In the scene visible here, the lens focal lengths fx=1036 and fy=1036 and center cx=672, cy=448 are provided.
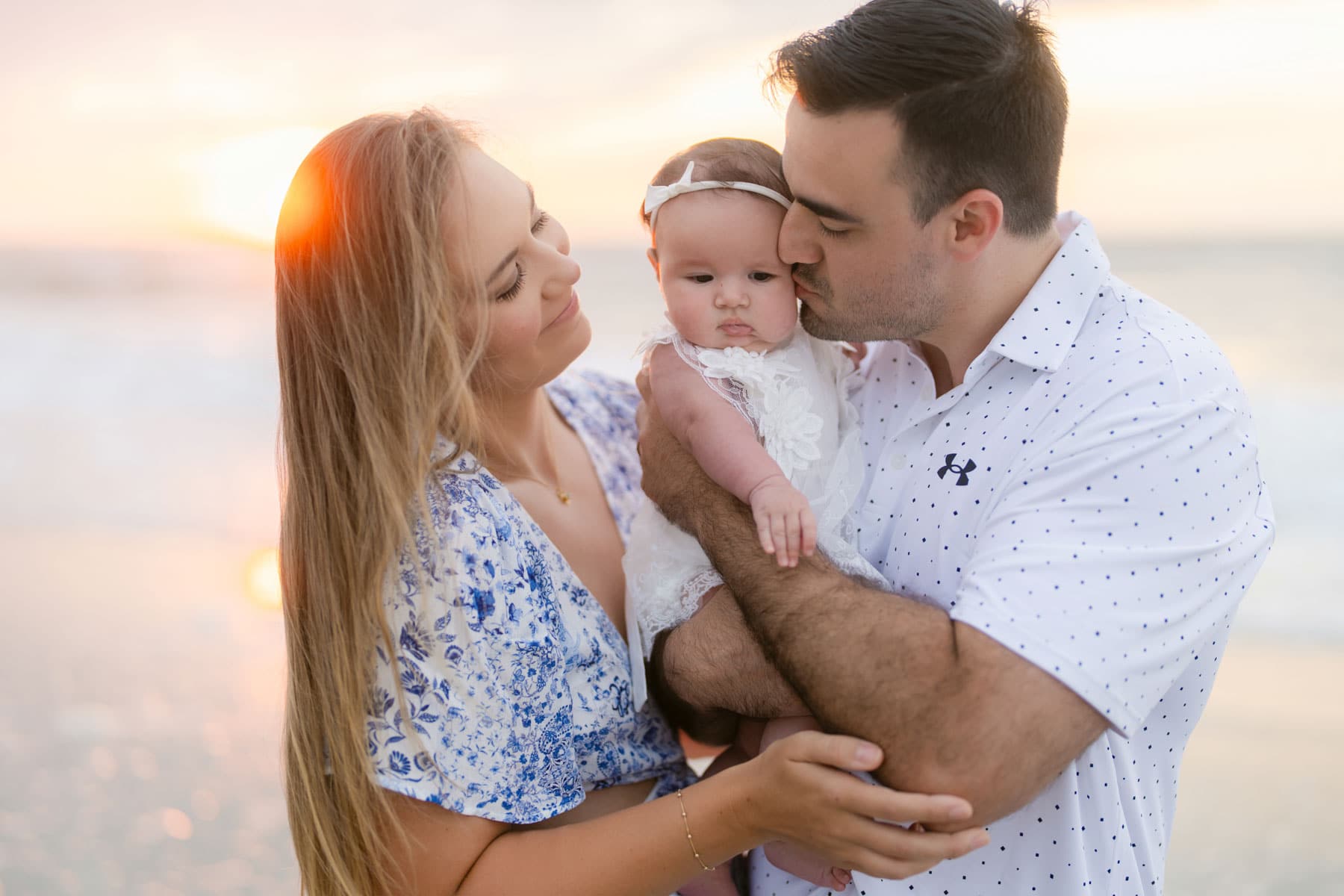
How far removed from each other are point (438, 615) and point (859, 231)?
1.34 m

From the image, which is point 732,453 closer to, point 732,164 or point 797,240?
point 797,240

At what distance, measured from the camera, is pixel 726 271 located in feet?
8.91

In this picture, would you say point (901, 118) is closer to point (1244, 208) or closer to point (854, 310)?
point (854, 310)

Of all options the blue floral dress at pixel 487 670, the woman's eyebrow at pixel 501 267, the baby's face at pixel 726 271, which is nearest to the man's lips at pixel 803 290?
the baby's face at pixel 726 271

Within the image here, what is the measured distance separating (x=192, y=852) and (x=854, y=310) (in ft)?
12.3

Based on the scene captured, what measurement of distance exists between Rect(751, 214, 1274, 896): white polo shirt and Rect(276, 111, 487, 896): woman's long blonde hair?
1.07 meters

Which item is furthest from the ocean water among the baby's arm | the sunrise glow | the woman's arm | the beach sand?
the woman's arm

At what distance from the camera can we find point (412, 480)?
226cm

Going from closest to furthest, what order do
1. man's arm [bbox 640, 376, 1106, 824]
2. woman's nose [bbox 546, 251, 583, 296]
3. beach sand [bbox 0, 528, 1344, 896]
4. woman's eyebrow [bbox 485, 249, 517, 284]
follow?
man's arm [bbox 640, 376, 1106, 824] < woman's eyebrow [bbox 485, 249, 517, 284] < woman's nose [bbox 546, 251, 583, 296] < beach sand [bbox 0, 528, 1344, 896]

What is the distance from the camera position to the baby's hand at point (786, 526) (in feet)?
7.46

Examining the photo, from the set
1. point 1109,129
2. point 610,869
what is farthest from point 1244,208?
point 610,869

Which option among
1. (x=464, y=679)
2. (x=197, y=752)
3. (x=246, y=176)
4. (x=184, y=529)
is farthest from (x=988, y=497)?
(x=246, y=176)

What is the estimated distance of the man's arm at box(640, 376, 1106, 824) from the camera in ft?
6.34

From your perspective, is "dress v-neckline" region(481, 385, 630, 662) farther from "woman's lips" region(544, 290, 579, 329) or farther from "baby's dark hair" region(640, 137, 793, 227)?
"baby's dark hair" region(640, 137, 793, 227)
